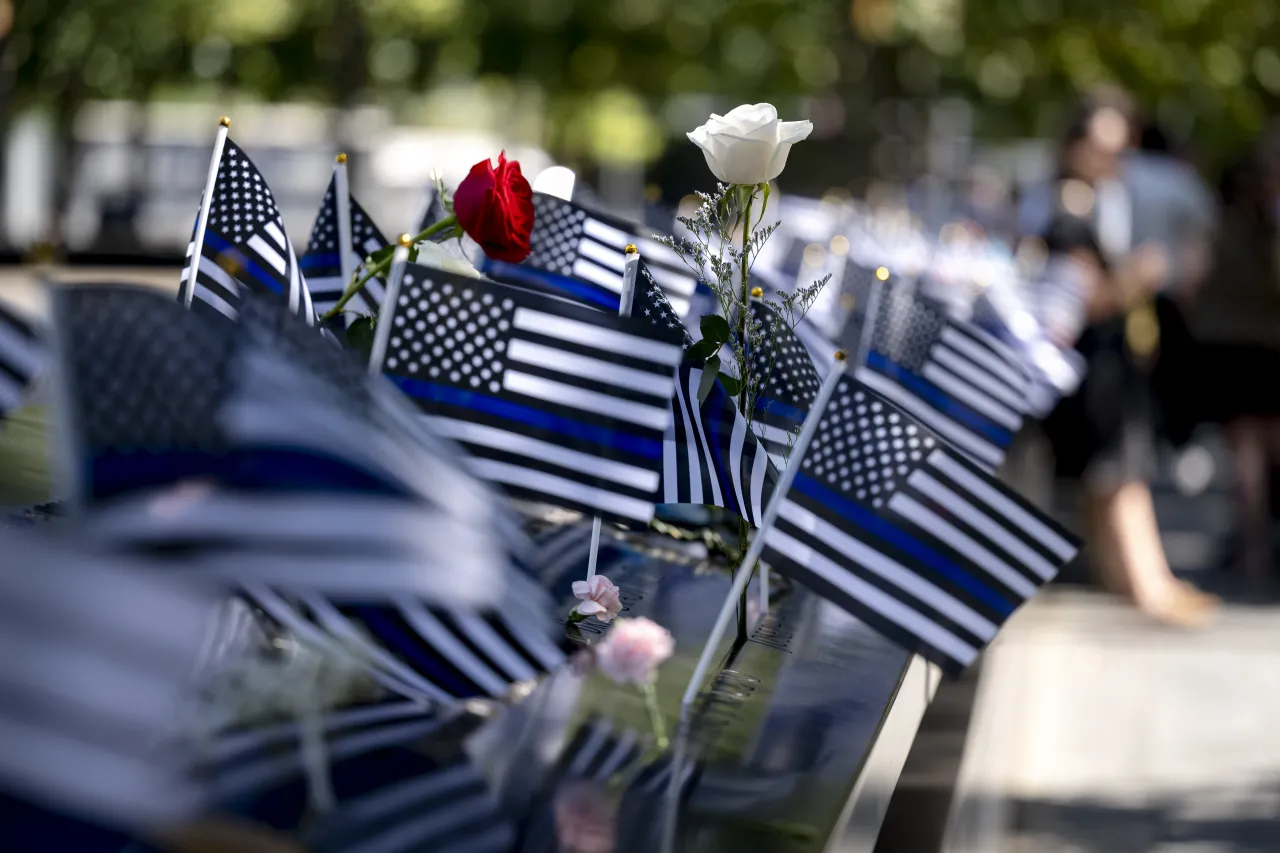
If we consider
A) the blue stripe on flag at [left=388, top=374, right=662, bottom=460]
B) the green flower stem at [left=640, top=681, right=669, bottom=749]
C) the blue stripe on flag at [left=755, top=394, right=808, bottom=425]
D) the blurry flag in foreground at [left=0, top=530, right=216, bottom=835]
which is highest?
the blue stripe on flag at [left=755, top=394, right=808, bottom=425]

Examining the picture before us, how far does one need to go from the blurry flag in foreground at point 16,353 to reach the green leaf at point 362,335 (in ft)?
2.21

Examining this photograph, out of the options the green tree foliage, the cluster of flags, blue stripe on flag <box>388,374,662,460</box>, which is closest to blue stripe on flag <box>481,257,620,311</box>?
the cluster of flags

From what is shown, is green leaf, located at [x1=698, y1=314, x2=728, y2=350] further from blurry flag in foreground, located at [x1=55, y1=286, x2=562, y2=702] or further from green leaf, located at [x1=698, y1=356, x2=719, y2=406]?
blurry flag in foreground, located at [x1=55, y1=286, x2=562, y2=702]

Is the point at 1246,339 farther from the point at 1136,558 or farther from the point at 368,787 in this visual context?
the point at 368,787

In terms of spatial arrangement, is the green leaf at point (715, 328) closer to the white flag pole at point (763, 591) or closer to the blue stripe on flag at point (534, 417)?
the blue stripe on flag at point (534, 417)

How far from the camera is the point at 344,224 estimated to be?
14.5 ft

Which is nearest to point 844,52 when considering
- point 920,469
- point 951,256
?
point 951,256

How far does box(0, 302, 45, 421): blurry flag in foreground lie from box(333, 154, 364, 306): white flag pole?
3.00 ft

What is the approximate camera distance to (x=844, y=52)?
19531mm

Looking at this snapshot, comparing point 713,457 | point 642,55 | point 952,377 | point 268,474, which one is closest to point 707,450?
point 713,457

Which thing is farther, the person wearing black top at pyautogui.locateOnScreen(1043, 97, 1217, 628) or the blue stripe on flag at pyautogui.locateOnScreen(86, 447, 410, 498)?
the person wearing black top at pyautogui.locateOnScreen(1043, 97, 1217, 628)

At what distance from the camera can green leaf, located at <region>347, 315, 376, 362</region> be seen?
3.42 m

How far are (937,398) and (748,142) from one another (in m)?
1.72

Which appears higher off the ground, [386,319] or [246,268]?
[246,268]
